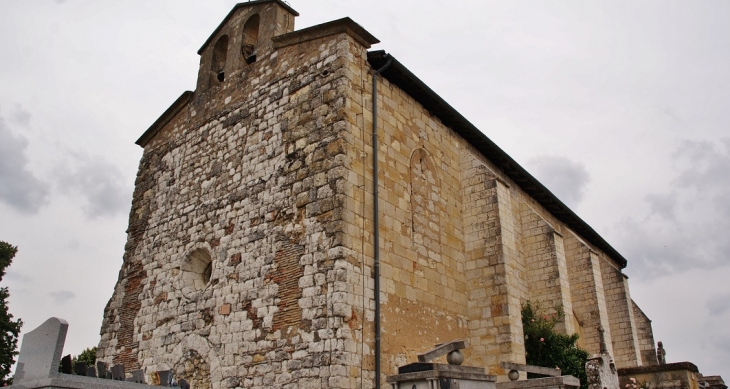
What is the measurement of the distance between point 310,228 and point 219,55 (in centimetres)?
654

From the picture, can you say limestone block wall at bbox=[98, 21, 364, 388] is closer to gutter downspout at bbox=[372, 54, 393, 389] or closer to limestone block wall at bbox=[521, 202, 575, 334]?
gutter downspout at bbox=[372, 54, 393, 389]

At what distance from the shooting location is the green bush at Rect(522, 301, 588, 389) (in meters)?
13.4

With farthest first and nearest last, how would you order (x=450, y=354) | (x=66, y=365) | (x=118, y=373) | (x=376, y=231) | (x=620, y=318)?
(x=620, y=318) < (x=376, y=231) < (x=450, y=354) < (x=118, y=373) < (x=66, y=365)

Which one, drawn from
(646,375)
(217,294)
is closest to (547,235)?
(646,375)

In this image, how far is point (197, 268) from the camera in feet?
40.7

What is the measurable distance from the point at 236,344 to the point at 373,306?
2.58 meters

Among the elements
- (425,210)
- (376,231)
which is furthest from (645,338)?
(376,231)

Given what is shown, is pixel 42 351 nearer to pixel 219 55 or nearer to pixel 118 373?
pixel 118 373

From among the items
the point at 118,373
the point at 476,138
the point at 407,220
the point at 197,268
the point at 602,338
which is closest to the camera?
the point at 118,373

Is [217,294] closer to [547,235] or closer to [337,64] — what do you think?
[337,64]

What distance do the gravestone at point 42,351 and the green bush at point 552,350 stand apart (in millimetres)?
9987

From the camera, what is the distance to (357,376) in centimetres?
913

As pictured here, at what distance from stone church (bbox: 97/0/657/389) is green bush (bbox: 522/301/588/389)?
3.35ft

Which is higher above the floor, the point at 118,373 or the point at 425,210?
the point at 425,210
